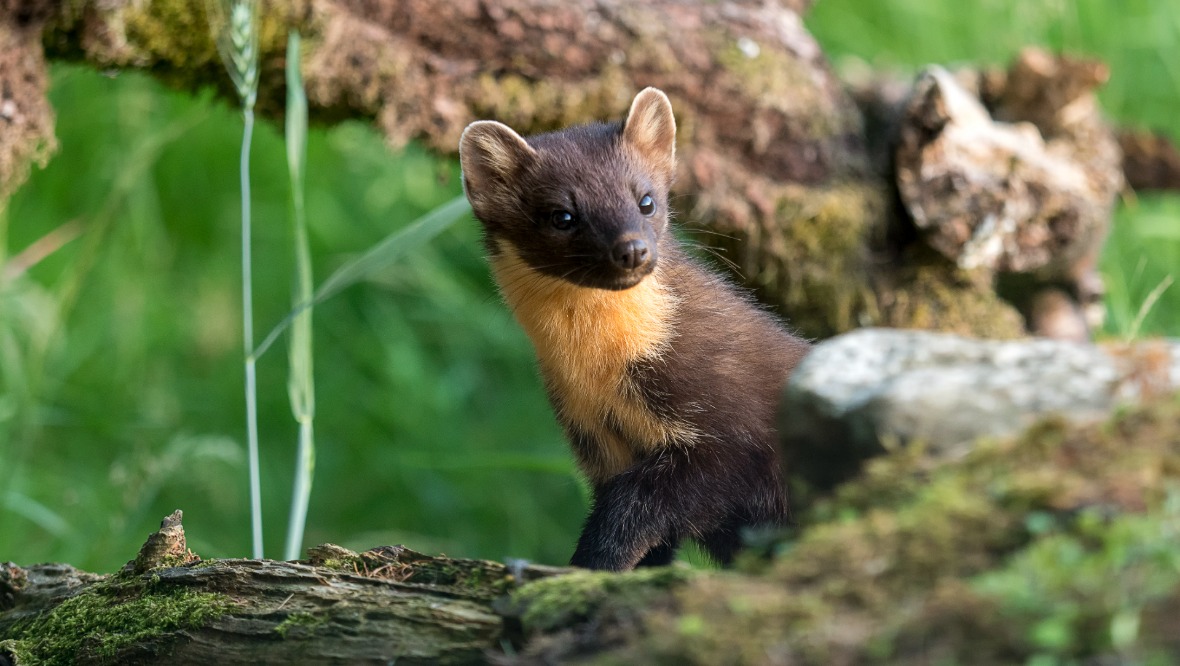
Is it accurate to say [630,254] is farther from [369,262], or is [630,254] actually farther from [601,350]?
[369,262]

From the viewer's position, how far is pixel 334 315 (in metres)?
6.96

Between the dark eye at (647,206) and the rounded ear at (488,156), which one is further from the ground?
the rounded ear at (488,156)

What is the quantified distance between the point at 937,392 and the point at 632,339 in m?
1.61

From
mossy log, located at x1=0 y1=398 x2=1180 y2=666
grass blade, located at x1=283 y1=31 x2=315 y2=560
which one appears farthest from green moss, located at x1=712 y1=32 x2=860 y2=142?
mossy log, located at x1=0 y1=398 x2=1180 y2=666

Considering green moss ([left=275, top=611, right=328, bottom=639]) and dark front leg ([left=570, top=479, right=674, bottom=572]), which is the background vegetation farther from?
green moss ([left=275, top=611, right=328, bottom=639])

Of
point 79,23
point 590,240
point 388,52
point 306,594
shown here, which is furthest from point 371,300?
point 306,594

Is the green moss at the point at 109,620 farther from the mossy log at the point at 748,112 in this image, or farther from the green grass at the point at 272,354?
the green grass at the point at 272,354

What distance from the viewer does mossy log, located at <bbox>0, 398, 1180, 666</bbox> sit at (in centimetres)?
133

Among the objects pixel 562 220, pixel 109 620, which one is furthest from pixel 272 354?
pixel 109 620

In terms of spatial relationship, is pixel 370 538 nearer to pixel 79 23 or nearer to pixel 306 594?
pixel 79 23

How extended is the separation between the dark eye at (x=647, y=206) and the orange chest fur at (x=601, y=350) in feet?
0.73

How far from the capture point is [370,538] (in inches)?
232

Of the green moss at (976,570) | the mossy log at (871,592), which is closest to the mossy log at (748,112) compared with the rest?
the mossy log at (871,592)

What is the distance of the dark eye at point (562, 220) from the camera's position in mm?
3379
